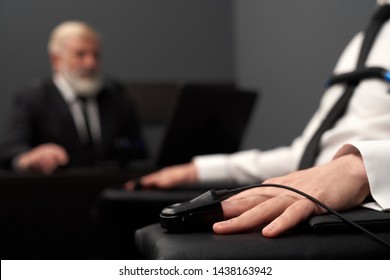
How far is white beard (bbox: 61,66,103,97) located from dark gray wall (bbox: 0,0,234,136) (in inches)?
24.7

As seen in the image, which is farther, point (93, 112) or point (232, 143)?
point (93, 112)

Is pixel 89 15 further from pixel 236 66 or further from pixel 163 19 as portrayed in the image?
pixel 236 66

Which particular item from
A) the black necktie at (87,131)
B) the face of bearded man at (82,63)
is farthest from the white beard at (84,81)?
the black necktie at (87,131)

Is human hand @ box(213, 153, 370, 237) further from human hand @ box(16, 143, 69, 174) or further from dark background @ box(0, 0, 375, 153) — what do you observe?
dark background @ box(0, 0, 375, 153)

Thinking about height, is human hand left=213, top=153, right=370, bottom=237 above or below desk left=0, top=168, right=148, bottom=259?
above

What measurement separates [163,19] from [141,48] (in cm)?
25

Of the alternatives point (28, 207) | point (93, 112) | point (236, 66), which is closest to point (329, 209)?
point (28, 207)

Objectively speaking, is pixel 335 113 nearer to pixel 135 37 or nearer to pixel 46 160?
pixel 46 160

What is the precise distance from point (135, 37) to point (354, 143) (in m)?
3.29

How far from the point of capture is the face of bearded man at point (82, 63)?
121 inches

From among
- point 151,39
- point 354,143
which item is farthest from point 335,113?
point 151,39

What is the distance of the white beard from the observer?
3.04 metres

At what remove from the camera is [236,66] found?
3836mm

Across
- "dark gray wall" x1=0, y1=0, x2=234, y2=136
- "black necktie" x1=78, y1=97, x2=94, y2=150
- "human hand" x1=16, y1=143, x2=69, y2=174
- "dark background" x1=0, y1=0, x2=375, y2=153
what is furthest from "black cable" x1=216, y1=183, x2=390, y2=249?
"dark gray wall" x1=0, y1=0, x2=234, y2=136
